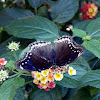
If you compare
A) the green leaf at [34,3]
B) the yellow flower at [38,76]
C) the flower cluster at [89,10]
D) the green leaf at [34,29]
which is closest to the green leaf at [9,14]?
the green leaf at [34,3]

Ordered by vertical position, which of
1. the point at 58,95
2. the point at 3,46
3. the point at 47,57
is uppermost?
the point at 47,57

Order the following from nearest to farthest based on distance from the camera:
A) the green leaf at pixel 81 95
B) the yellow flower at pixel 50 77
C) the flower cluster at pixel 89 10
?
the yellow flower at pixel 50 77 < the green leaf at pixel 81 95 < the flower cluster at pixel 89 10

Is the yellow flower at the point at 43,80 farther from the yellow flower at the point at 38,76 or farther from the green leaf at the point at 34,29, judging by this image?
the green leaf at the point at 34,29

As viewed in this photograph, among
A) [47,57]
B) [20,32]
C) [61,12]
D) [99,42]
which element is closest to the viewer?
[47,57]

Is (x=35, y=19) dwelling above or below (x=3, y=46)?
above

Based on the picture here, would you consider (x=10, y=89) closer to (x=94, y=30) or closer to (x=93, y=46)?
(x=93, y=46)

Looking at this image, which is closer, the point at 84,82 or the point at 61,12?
the point at 84,82

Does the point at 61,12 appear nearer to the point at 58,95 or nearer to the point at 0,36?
the point at 0,36

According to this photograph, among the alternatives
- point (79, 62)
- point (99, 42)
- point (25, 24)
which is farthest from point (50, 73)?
point (25, 24)
